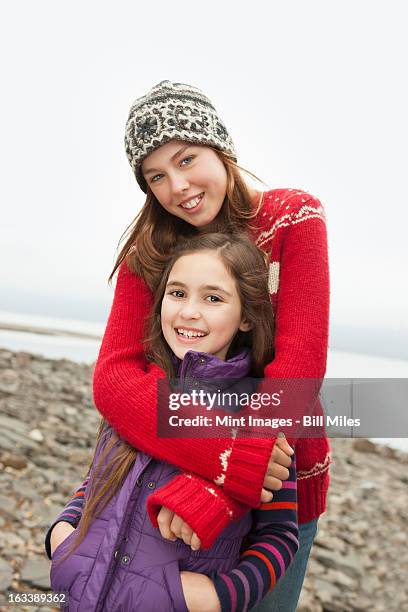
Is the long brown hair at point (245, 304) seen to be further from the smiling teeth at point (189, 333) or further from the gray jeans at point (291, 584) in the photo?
the gray jeans at point (291, 584)

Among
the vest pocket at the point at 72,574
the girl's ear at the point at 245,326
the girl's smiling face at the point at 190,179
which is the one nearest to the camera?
the vest pocket at the point at 72,574

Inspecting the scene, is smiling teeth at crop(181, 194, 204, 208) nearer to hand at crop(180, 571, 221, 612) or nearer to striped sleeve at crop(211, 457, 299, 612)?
striped sleeve at crop(211, 457, 299, 612)

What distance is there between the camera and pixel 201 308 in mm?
1924

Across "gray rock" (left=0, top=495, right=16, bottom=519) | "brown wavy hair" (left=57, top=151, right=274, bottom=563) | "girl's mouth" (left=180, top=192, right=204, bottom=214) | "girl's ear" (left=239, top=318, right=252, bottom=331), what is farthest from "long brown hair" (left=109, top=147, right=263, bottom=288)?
"gray rock" (left=0, top=495, right=16, bottom=519)

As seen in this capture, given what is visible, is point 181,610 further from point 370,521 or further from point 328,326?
point 370,521

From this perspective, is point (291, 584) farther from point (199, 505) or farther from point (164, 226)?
point (164, 226)

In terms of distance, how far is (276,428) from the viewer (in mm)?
1715

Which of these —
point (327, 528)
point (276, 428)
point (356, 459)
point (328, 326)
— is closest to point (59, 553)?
point (276, 428)

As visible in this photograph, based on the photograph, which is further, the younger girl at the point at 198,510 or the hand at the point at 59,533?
the hand at the point at 59,533

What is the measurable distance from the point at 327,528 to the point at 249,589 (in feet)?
13.8

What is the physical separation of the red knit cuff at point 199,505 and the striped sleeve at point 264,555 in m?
0.10

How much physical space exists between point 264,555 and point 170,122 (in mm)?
1495

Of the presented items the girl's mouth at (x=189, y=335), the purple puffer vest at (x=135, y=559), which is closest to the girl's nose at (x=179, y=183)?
the girl's mouth at (x=189, y=335)

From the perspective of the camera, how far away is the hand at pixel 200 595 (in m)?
1.55
